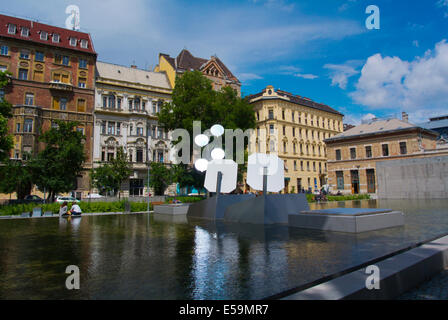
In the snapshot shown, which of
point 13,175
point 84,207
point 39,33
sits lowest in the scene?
point 84,207

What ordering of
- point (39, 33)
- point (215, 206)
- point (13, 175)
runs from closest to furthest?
point (215, 206)
point (13, 175)
point (39, 33)

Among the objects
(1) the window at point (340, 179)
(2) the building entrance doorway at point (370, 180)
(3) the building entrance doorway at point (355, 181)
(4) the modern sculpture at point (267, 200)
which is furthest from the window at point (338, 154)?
(4) the modern sculpture at point (267, 200)

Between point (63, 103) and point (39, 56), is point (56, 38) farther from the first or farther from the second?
point (63, 103)

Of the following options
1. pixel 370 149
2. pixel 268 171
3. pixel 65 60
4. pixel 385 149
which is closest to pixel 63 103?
pixel 65 60

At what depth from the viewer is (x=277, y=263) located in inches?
224

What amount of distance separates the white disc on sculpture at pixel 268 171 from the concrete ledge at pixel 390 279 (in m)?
8.02

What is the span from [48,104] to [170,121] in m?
23.0

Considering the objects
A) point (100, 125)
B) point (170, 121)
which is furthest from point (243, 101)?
point (100, 125)

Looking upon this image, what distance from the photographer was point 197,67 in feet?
188

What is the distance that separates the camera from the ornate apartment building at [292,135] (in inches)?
2234

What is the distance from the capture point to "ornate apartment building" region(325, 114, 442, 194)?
45.0 metres

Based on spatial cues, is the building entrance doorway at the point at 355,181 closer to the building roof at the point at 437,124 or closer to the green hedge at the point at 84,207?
the green hedge at the point at 84,207

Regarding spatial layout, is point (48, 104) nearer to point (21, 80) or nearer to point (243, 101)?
point (21, 80)

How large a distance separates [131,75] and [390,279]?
54782 millimetres
